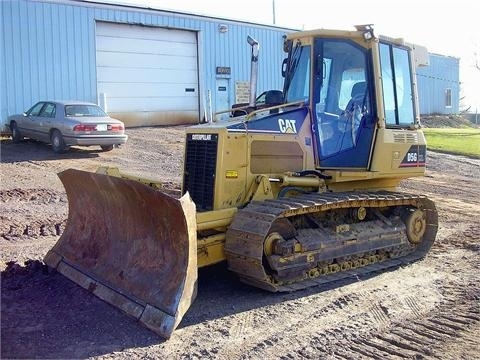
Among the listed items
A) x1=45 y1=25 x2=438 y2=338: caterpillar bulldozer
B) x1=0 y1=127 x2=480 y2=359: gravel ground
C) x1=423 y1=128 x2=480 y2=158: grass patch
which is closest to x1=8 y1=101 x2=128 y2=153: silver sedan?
x1=0 y1=127 x2=480 y2=359: gravel ground

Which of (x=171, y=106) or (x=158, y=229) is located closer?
(x=158, y=229)

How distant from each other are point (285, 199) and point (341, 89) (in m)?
1.78

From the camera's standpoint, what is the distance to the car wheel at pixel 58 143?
600 inches

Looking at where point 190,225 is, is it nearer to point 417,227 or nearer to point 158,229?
point 158,229

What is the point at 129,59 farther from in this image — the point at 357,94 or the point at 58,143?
the point at 357,94

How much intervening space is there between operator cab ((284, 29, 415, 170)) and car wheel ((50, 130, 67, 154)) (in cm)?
932

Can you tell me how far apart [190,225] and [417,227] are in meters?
3.86

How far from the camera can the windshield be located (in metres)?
7.17

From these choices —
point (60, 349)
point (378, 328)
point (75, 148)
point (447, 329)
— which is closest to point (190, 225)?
point (60, 349)

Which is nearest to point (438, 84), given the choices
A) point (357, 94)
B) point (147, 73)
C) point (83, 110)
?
point (147, 73)

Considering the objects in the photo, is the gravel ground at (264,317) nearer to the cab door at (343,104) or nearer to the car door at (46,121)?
the cab door at (343,104)

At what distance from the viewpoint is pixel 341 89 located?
7.32m

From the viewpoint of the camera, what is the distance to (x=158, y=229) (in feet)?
18.6

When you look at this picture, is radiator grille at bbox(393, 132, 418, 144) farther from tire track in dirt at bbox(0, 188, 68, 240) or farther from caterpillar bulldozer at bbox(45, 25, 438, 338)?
tire track in dirt at bbox(0, 188, 68, 240)
